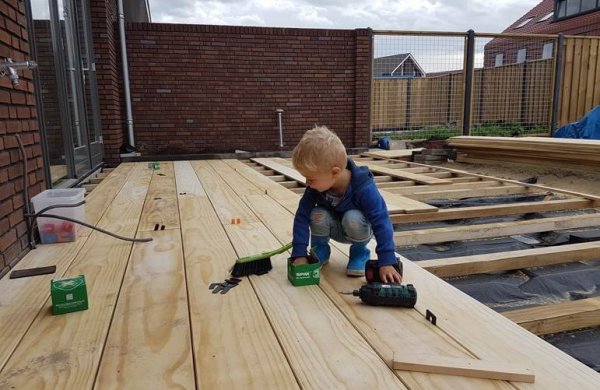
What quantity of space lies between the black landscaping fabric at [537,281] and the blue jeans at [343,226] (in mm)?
889

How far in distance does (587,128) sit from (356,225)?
26.5 ft

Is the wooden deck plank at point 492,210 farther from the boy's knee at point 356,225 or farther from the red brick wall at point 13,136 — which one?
the red brick wall at point 13,136

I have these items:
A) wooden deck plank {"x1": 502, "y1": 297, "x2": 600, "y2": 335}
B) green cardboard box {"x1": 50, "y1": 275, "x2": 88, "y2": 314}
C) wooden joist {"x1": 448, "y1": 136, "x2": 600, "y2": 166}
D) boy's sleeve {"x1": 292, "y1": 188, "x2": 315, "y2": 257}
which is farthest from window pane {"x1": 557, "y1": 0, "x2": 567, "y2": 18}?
green cardboard box {"x1": 50, "y1": 275, "x2": 88, "y2": 314}

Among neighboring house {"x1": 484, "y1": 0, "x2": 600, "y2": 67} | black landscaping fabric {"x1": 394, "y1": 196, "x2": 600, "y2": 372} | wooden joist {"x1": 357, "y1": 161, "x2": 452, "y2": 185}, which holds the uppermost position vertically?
neighboring house {"x1": 484, "y1": 0, "x2": 600, "y2": 67}

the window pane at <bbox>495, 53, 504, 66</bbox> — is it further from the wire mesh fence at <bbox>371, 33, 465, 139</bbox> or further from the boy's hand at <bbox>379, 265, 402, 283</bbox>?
the boy's hand at <bbox>379, 265, 402, 283</bbox>

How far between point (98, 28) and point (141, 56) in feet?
5.21

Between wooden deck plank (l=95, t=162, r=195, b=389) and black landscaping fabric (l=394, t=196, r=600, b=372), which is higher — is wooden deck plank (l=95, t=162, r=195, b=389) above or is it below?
above

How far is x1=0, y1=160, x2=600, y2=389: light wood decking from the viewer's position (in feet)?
3.79

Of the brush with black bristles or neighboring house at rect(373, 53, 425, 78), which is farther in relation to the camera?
neighboring house at rect(373, 53, 425, 78)

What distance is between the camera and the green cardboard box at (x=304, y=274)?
68.4 inches

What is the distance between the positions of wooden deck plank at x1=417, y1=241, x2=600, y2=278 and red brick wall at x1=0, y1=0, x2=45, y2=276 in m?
1.91

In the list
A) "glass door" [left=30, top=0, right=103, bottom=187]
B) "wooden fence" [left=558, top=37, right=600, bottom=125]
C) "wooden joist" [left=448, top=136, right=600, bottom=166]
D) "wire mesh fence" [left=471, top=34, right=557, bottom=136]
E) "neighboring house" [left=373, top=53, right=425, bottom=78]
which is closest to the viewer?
"glass door" [left=30, top=0, right=103, bottom=187]

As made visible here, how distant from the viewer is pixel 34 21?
3.21m

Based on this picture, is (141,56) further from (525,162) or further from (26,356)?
(26,356)
